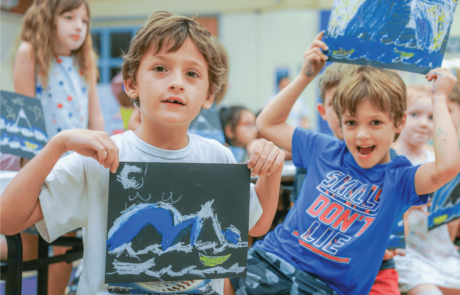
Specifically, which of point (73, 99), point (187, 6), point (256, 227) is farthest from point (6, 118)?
point (187, 6)

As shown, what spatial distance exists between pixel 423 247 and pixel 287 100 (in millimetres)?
1045

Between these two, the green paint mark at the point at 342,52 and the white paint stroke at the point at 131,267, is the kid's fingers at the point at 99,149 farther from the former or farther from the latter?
the green paint mark at the point at 342,52

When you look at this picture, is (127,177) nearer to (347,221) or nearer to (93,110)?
(347,221)

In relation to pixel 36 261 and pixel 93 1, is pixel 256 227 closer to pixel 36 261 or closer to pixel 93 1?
pixel 36 261

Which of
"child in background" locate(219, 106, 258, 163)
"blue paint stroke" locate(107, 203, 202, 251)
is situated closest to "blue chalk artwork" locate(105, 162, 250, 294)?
"blue paint stroke" locate(107, 203, 202, 251)

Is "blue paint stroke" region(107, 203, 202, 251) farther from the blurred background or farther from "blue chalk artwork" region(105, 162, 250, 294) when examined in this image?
the blurred background

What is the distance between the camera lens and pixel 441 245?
1975 millimetres

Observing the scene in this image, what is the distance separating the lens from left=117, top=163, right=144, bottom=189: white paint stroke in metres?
0.94

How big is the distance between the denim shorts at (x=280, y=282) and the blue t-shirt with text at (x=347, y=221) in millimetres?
26

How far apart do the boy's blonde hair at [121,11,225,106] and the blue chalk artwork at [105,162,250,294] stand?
0.29m

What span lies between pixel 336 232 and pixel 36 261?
43.0 inches

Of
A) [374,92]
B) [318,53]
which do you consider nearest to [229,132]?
[318,53]

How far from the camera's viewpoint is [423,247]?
6.43 ft

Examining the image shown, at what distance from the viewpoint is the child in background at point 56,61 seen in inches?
79.5
